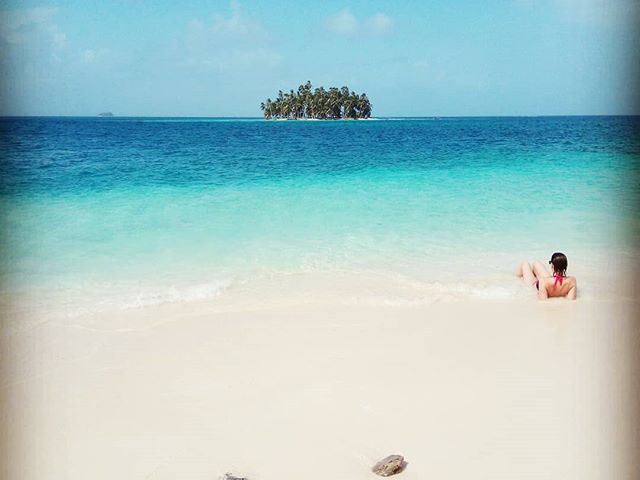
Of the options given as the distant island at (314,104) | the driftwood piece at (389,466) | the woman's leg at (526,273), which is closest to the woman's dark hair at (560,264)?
the woman's leg at (526,273)

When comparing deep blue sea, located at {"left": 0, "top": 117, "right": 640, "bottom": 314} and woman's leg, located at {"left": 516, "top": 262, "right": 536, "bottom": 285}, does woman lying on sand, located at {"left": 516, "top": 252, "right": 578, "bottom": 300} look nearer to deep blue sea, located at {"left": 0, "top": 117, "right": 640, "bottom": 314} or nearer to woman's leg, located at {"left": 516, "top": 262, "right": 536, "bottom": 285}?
woman's leg, located at {"left": 516, "top": 262, "right": 536, "bottom": 285}

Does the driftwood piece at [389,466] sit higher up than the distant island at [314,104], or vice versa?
the distant island at [314,104]

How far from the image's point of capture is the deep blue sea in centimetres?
567

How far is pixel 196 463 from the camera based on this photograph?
3059mm

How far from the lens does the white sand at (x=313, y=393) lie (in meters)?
2.96

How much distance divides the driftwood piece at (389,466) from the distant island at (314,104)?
241 feet

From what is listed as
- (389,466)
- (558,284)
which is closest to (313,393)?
(389,466)

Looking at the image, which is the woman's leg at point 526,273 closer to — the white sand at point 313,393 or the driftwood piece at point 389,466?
the white sand at point 313,393

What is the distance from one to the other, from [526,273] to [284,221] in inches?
150

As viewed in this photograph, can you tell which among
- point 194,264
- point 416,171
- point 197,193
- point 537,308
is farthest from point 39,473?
point 416,171

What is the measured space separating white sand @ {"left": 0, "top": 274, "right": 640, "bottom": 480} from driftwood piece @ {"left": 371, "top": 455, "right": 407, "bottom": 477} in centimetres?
6

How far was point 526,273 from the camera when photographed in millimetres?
6055

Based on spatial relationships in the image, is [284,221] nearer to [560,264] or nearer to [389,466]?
[560,264]

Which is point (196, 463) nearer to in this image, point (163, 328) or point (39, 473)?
point (39, 473)
